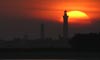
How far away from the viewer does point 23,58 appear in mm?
23047

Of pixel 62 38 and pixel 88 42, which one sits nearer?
pixel 88 42

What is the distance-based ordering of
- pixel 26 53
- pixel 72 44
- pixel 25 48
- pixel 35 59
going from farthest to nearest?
1. pixel 72 44
2. pixel 25 48
3. pixel 26 53
4. pixel 35 59

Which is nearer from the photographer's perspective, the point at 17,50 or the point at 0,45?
the point at 17,50

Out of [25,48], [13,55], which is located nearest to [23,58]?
[13,55]

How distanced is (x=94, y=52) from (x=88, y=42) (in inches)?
85.3

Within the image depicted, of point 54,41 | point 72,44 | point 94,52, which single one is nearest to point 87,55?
point 94,52

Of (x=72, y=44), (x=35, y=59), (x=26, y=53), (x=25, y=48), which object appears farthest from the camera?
(x=72, y=44)

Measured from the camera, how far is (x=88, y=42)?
25.8 m

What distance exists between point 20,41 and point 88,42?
4569 mm

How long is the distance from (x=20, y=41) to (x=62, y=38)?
104 inches

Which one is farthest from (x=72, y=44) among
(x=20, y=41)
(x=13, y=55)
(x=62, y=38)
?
(x=13, y=55)

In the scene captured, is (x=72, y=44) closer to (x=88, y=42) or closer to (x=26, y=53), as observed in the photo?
(x=88, y=42)

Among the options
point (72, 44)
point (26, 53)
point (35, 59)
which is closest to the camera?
point (35, 59)

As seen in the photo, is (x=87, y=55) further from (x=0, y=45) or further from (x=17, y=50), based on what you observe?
(x=0, y=45)
